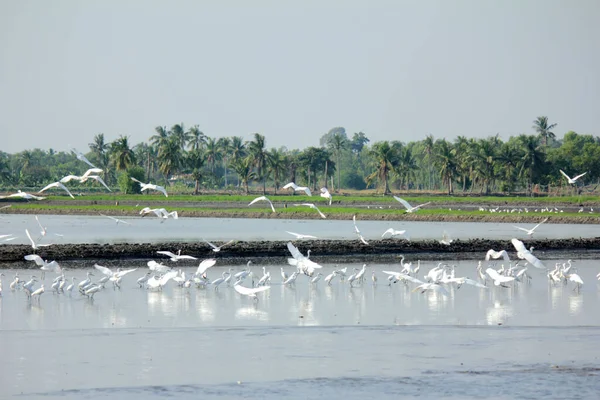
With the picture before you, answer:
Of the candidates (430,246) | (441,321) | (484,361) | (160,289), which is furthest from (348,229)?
(484,361)

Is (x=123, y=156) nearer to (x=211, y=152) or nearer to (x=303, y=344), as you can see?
(x=211, y=152)

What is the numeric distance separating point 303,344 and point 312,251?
1710 cm

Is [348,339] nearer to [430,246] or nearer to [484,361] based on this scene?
[484,361]

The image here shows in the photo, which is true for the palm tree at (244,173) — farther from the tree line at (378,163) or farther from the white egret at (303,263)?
the white egret at (303,263)

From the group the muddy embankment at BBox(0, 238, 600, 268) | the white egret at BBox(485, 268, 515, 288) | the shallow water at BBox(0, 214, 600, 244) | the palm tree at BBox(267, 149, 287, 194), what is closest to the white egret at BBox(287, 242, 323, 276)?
the white egret at BBox(485, 268, 515, 288)

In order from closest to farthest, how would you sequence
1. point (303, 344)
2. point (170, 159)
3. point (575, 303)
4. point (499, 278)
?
point (303, 344) → point (575, 303) → point (499, 278) → point (170, 159)

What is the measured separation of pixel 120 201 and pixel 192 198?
29.1 feet

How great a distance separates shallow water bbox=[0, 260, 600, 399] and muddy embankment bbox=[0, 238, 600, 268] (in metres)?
7.74

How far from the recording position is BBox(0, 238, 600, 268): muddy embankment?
98.3 feet

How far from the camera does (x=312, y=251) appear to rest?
32.5 m

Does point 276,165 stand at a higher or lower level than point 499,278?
higher

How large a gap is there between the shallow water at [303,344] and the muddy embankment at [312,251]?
7738 millimetres

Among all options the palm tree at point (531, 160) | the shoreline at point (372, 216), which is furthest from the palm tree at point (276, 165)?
the shoreline at point (372, 216)

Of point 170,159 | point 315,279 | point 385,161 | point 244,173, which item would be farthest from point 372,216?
point 170,159
